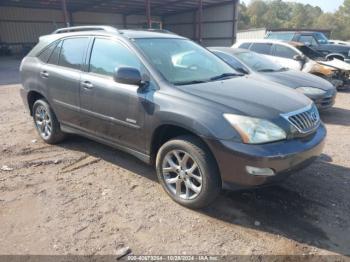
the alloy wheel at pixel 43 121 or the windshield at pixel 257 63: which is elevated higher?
the windshield at pixel 257 63

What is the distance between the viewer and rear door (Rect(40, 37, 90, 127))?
176 inches

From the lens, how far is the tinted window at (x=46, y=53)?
5035mm

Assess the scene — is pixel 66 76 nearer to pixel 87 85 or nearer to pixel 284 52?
pixel 87 85

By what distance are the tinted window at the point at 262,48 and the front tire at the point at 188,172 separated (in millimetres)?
8017

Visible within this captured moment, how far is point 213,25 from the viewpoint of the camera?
30.9m

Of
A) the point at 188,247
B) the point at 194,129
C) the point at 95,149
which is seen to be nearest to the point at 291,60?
the point at 95,149

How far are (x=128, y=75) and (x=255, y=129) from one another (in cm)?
143

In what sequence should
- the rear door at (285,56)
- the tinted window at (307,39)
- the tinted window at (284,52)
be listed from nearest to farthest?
the rear door at (285,56) → the tinted window at (284,52) → the tinted window at (307,39)

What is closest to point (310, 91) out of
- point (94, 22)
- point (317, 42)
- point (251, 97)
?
point (251, 97)

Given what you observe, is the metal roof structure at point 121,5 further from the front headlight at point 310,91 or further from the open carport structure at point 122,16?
the front headlight at point 310,91

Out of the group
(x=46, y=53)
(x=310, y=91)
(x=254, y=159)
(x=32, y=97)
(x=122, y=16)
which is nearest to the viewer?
(x=254, y=159)

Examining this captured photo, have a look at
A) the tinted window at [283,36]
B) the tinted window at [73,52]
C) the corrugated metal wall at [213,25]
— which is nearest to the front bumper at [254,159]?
the tinted window at [73,52]

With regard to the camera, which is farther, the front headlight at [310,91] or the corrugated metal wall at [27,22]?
the corrugated metal wall at [27,22]

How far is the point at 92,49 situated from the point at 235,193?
254 centimetres
